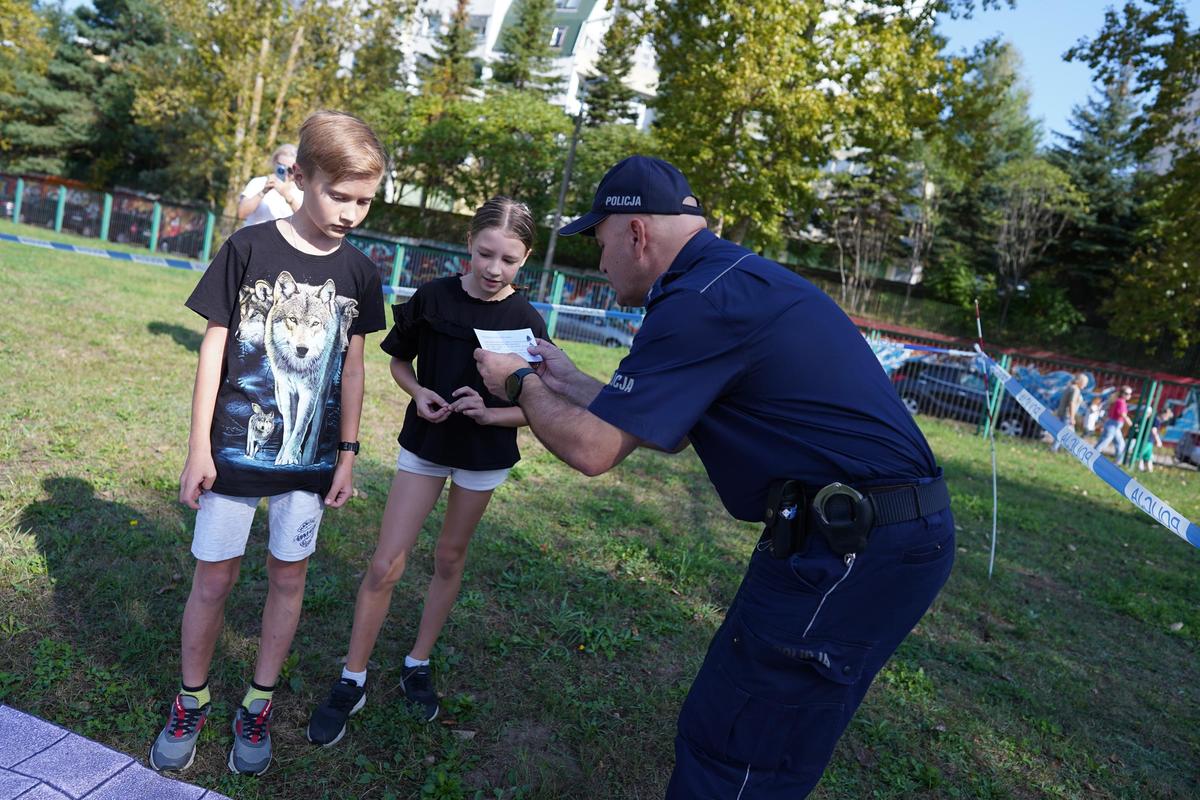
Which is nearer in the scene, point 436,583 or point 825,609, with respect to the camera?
point 825,609

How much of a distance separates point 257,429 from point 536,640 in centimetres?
195

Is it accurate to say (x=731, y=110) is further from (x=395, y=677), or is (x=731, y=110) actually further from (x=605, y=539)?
(x=395, y=677)

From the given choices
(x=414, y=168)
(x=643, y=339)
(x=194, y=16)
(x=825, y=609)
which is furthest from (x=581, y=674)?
(x=414, y=168)

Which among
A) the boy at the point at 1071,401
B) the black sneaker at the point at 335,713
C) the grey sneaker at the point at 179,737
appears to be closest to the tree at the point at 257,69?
the boy at the point at 1071,401

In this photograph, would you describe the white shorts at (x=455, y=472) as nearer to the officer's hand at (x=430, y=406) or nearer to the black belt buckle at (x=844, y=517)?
the officer's hand at (x=430, y=406)

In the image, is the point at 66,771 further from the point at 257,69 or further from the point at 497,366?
the point at 257,69

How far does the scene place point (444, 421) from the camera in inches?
120

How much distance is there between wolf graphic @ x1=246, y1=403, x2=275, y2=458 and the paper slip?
72 centimetres

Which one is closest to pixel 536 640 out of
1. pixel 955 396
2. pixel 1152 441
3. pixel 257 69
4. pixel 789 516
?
pixel 789 516

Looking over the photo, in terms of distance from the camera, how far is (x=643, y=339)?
201 centimetres

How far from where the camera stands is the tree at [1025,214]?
101 feet

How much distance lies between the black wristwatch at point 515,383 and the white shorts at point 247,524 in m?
0.91

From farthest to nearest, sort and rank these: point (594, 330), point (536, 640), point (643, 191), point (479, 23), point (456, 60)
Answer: point (479, 23), point (456, 60), point (594, 330), point (536, 640), point (643, 191)

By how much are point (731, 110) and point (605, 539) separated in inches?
662
